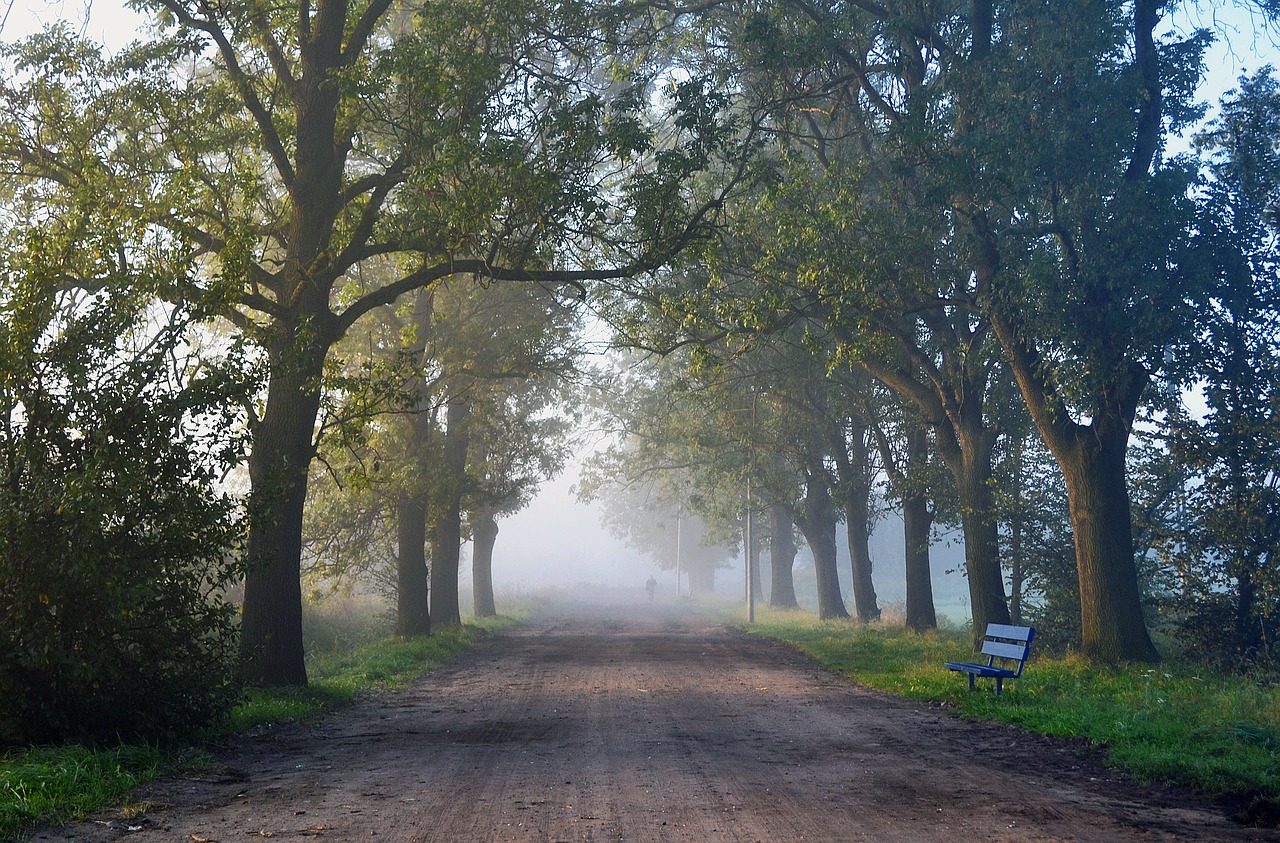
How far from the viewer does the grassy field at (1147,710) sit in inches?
313

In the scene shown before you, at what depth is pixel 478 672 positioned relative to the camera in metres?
17.9

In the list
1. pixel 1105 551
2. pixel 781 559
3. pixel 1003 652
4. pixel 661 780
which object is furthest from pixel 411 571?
pixel 781 559

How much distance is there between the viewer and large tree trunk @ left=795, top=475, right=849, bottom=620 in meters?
35.6

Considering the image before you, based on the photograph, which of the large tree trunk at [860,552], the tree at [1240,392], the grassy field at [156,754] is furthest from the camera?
the large tree trunk at [860,552]

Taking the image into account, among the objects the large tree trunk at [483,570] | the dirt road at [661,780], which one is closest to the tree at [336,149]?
the dirt road at [661,780]

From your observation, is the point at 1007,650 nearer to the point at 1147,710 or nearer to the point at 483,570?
the point at 1147,710

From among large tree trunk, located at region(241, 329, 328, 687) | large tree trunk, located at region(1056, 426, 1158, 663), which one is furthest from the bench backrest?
large tree trunk, located at region(241, 329, 328, 687)

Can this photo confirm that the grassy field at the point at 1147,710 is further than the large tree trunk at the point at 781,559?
No

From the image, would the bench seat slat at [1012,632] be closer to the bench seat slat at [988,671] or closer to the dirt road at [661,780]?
the bench seat slat at [988,671]

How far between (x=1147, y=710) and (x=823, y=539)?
83.4 ft

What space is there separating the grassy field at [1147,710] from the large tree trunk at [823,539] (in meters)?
16.3

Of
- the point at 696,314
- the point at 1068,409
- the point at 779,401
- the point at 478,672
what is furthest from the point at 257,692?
the point at 779,401

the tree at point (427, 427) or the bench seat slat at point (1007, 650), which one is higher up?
the tree at point (427, 427)

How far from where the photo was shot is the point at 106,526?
336 inches
